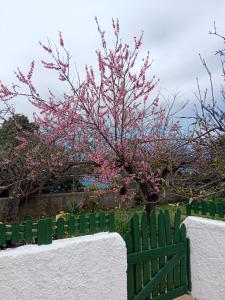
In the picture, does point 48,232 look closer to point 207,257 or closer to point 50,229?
point 50,229

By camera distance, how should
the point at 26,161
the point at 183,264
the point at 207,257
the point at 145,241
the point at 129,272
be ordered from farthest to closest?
the point at 26,161
the point at 183,264
the point at 207,257
the point at 145,241
the point at 129,272

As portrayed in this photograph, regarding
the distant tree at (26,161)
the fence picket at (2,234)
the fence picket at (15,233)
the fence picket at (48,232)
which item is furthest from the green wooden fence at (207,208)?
the distant tree at (26,161)

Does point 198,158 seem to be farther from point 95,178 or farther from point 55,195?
point 55,195

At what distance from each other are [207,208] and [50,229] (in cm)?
214

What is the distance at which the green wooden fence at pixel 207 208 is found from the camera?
163 inches

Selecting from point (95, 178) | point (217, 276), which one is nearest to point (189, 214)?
point (217, 276)

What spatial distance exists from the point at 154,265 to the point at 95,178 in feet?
7.87

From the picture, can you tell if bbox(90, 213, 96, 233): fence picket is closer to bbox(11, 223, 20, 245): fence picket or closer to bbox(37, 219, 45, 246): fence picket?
bbox(37, 219, 45, 246): fence picket

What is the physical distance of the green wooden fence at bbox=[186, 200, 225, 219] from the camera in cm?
413

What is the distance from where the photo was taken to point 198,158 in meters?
5.41

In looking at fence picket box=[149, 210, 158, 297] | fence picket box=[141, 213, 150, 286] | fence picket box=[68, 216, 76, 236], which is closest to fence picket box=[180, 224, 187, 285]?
fence picket box=[149, 210, 158, 297]

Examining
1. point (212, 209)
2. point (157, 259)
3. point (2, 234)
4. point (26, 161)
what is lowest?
point (157, 259)

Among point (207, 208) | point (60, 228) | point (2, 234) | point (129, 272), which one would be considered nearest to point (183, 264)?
point (207, 208)

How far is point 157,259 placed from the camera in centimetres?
395
